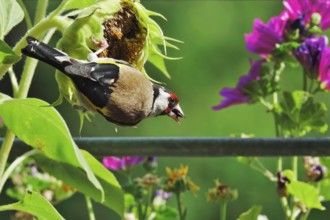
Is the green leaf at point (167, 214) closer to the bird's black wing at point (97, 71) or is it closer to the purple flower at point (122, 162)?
the purple flower at point (122, 162)

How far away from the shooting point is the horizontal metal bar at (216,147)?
80cm

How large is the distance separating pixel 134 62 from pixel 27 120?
0.35ft

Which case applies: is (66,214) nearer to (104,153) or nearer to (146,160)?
(146,160)

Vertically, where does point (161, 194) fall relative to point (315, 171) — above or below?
below

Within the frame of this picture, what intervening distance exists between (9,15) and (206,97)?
2.28m

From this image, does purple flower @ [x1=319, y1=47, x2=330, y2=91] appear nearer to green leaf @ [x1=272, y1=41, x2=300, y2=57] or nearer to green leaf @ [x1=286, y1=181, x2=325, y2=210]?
green leaf @ [x1=272, y1=41, x2=300, y2=57]

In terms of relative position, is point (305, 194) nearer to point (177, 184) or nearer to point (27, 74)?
point (177, 184)

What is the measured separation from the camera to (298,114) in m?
1.03

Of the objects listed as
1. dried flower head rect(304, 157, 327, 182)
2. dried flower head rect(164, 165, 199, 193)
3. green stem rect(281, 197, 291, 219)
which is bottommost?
green stem rect(281, 197, 291, 219)

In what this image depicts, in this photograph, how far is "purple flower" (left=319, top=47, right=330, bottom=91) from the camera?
1066mm

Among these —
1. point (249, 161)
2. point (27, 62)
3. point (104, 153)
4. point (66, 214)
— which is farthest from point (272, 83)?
point (66, 214)

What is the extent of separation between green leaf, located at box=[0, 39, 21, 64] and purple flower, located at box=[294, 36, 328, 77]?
48 cm

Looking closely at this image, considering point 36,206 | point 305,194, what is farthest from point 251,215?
point 36,206

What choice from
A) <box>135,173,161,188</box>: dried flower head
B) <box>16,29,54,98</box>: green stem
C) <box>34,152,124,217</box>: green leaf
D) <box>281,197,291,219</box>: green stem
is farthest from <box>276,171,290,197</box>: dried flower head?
<box>16,29,54,98</box>: green stem
